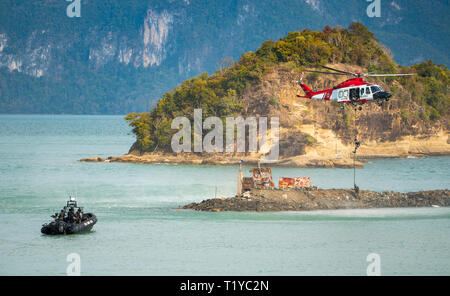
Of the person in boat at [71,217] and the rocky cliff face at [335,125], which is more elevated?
the rocky cliff face at [335,125]

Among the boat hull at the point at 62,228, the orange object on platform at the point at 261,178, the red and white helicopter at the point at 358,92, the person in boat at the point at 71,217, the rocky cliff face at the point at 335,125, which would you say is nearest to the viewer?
the boat hull at the point at 62,228

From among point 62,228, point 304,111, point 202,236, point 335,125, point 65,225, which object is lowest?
point 202,236

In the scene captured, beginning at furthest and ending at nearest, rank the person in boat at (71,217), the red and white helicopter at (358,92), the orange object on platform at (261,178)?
1. the orange object on platform at (261,178)
2. the red and white helicopter at (358,92)
3. the person in boat at (71,217)

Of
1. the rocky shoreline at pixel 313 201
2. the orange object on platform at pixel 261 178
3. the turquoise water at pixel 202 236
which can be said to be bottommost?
the turquoise water at pixel 202 236

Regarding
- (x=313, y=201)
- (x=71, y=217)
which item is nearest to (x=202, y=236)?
(x=71, y=217)

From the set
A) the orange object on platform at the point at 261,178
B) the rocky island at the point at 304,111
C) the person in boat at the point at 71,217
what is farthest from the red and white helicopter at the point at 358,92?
the rocky island at the point at 304,111

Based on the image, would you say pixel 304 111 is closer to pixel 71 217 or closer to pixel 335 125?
pixel 335 125

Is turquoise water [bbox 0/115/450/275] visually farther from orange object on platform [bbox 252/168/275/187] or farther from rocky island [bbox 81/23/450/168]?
rocky island [bbox 81/23/450/168]

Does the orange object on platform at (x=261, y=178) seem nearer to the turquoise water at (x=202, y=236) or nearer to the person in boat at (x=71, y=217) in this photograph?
the turquoise water at (x=202, y=236)
